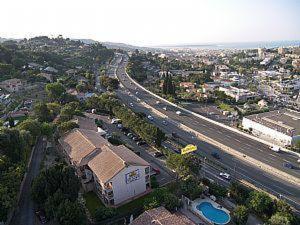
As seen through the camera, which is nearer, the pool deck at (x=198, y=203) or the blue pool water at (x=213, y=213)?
the blue pool water at (x=213, y=213)

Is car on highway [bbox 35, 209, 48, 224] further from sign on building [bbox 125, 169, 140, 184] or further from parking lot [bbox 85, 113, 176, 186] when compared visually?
parking lot [bbox 85, 113, 176, 186]

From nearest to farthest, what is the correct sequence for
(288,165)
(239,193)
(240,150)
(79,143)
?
(239,193) < (79,143) < (288,165) < (240,150)

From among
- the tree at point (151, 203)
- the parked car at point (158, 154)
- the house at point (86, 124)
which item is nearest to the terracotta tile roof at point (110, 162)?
the tree at point (151, 203)

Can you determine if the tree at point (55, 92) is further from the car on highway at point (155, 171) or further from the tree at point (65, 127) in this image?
the car on highway at point (155, 171)

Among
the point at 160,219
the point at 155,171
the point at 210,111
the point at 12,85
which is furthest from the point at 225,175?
the point at 12,85

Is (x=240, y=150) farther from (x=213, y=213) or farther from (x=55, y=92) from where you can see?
(x=55, y=92)

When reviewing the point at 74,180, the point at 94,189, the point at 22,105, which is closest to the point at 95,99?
the point at 22,105

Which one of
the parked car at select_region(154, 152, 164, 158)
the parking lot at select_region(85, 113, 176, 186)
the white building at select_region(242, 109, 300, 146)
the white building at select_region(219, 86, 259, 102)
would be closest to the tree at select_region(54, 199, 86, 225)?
the parking lot at select_region(85, 113, 176, 186)
